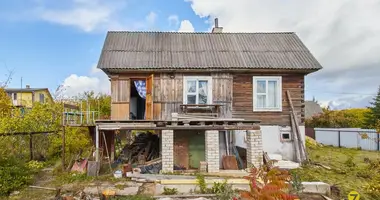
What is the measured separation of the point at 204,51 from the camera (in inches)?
555

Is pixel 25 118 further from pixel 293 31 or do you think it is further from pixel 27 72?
pixel 293 31

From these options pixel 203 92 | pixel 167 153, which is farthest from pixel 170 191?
pixel 203 92

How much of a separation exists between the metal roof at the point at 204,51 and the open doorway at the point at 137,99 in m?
1.30

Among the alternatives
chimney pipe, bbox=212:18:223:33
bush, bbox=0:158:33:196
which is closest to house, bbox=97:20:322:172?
chimney pipe, bbox=212:18:223:33

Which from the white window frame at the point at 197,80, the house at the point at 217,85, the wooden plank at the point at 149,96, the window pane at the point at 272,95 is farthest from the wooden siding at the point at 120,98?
the window pane at the point at 272,95

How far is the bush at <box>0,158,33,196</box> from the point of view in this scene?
8.58 meters

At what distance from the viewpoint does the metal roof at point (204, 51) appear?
13016mm

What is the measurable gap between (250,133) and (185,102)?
11.2 feet

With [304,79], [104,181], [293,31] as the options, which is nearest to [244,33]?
[293,31]

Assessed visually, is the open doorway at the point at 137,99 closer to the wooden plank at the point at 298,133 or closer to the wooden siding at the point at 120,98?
the wooden siding at the point at 120,98

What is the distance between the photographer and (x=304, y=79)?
13.7 meters

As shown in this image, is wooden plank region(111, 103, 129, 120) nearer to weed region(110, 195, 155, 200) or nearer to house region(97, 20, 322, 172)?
house region(97, 20, 322, 172)

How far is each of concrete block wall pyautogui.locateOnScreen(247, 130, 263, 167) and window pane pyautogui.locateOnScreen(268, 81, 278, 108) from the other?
2.83 meters

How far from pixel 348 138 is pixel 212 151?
14.6m
